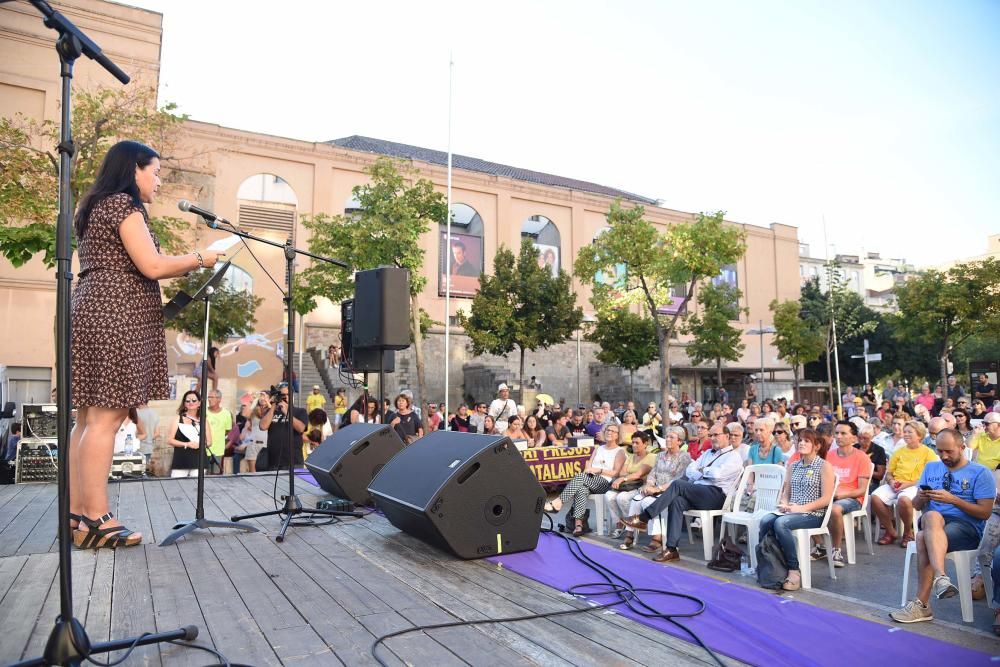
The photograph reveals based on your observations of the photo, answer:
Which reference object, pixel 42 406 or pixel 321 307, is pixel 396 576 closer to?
pixel 42 406

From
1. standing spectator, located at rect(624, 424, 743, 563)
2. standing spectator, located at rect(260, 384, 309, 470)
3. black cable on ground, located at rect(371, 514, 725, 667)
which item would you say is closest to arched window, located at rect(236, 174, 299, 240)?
standing spectator, located at rect(260, 384, 309, 470)

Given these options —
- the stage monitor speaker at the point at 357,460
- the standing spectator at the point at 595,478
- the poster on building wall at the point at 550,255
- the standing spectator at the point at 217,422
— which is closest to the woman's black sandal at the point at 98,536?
the stage monitor speaker at the point at 357,460

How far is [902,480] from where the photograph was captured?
6.82 metres

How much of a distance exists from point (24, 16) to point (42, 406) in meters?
17.1

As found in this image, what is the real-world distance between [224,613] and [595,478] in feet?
15.1

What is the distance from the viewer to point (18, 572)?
3445 millimetres

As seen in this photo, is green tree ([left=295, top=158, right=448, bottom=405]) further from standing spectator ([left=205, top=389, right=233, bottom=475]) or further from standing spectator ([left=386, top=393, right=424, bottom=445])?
standing spectator ([left=205, top=389, right=233, bottom=475])

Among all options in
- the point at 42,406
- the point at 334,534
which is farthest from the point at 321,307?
the point at 334,534

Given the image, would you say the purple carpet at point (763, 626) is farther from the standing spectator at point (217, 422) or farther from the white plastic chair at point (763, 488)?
the standing spectator at point (217, 422)

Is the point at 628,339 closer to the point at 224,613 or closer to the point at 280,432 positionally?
the point at 280,432

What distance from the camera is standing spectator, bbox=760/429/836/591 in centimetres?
447

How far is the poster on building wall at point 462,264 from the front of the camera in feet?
97.9

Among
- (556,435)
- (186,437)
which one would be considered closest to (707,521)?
(186,437)

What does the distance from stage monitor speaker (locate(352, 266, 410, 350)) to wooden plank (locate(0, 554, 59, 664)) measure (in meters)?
3.25
